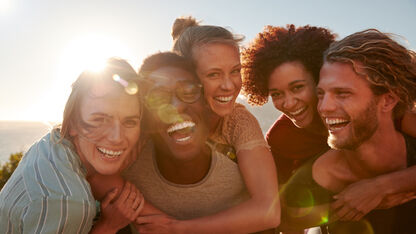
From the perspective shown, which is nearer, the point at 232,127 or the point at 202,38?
the point at 232,127

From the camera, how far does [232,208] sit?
2.91 meters

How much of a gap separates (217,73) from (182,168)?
1.02 meters

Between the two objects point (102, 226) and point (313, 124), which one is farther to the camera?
point (313, 124)

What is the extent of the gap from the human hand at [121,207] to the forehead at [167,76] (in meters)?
0.96

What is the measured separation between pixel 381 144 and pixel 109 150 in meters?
2.31

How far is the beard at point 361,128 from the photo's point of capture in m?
2.82

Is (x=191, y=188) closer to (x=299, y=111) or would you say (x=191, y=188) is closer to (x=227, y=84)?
(x=227, y=84)

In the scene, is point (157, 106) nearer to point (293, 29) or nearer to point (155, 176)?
point (155, 176)

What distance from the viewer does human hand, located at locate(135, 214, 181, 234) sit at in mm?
2822

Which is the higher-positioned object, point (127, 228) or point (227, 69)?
point (227, 69)

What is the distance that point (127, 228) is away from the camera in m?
3.12

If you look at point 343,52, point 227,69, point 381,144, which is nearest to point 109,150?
point 227,69

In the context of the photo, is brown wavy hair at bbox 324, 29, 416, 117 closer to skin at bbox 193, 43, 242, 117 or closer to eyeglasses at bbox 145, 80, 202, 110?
skin at bbox 193, 43, 242, 117

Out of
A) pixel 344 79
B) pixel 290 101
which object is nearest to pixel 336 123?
pixel 344 79
